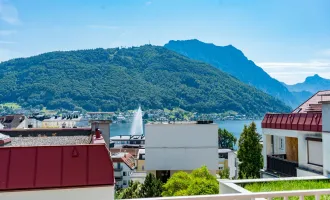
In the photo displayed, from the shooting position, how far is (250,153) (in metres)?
19.5

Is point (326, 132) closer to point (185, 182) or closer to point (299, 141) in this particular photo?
point (299, 141)

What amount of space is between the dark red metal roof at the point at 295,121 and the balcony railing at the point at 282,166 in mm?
1052

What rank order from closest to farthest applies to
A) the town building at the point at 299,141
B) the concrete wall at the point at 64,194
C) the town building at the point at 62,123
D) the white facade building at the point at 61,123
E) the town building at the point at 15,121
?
the concrete wall at the point at 64,194
the town building at the point at 299,141
the town building at the point at 15,121
the white facade building at the point at 61,123
the town building at the point at 62,123

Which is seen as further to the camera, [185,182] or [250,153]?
[250,153]

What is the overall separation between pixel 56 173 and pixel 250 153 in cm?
1581

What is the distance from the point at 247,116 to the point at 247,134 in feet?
601

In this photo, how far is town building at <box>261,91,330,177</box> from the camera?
8.70 metres

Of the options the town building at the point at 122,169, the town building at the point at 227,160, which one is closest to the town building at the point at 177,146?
the town building at the point at 227,160

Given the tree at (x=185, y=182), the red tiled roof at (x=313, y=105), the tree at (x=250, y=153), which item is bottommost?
the tree at (x=185, y=182)

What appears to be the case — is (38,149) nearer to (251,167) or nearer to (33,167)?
(33,167)

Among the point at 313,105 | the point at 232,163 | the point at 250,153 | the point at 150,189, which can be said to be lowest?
the point at 232,163

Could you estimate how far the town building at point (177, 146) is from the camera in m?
25.8

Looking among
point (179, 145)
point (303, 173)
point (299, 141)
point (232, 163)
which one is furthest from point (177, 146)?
point (232, 163)

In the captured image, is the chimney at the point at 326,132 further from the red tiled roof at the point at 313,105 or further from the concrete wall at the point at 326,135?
the red tiled roof at the point at 313,105
